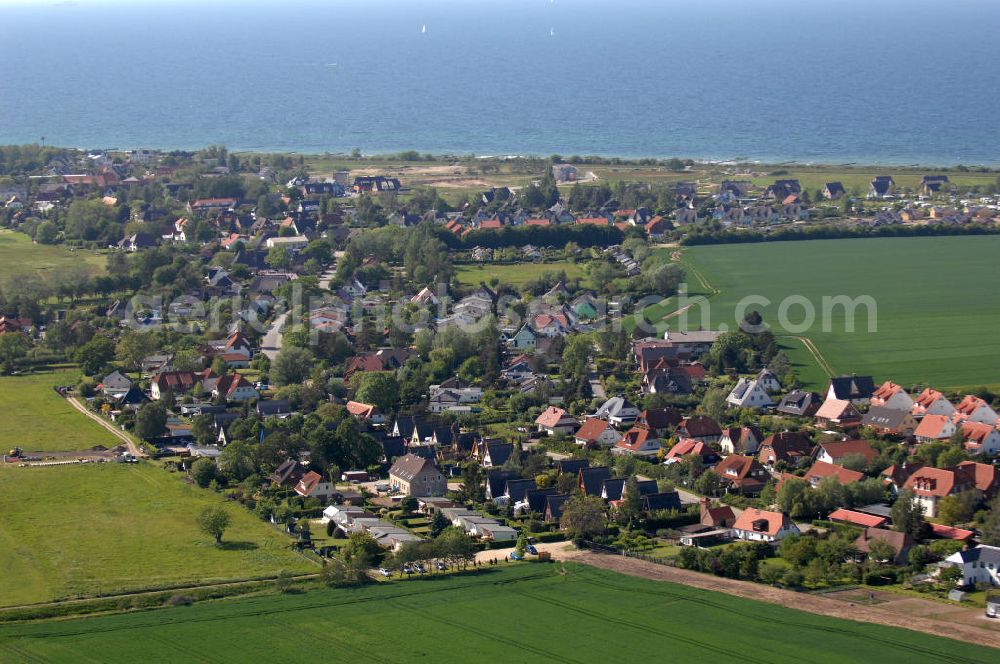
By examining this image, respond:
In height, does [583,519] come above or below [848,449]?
below

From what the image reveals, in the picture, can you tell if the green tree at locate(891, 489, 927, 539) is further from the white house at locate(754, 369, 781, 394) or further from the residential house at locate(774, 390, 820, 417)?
the white house at locate(754, 369, 781, 394)

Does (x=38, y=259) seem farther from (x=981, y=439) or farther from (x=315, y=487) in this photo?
(x=981, y=439)

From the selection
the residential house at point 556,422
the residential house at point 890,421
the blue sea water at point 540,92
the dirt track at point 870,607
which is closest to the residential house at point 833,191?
the blue sea water at point 540,92

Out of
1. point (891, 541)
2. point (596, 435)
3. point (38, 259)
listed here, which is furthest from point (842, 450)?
point (38, 259)

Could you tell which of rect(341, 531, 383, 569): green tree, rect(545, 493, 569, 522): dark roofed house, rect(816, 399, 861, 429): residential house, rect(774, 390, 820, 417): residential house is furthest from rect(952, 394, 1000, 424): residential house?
rect(341, 531, 383, 569): green tree

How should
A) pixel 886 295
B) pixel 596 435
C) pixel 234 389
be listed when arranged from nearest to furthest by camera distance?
pixel 596 435, pixel 234 389, pixel 886 295

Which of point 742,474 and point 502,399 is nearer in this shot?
point 742,474

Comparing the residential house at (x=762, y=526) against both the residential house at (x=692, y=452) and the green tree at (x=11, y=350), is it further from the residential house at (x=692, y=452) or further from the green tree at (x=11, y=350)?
the green tree at (x=11, y=350)
